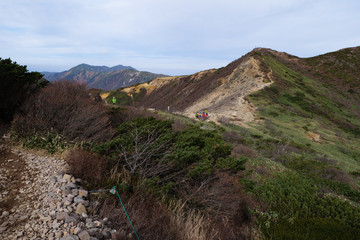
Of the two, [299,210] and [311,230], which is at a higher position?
[311,230]

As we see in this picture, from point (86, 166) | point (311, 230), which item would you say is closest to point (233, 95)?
point (311, 230)

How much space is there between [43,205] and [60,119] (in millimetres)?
4448

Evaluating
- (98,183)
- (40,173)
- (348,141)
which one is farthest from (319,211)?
(348,141)

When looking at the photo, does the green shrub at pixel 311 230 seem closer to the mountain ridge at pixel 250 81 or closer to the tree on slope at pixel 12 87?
the tree on slope at pixel 12 87

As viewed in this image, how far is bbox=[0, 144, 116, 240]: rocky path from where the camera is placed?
3051 millimetres

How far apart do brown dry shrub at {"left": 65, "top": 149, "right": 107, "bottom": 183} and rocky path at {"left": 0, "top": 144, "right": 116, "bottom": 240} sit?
0.69 ft

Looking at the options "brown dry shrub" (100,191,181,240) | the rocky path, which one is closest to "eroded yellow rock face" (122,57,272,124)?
"brown dry shrub" (100,191,181,240)

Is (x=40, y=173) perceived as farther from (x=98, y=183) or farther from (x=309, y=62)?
(x=309, y=62)

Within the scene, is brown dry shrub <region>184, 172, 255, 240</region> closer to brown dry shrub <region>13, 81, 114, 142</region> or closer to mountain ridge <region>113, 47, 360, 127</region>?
brown dry shrub <region>13, 81, 114, 142</region>

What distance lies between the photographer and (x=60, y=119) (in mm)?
7199

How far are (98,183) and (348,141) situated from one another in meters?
24.2

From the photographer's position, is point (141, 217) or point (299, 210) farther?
point (299, 210)

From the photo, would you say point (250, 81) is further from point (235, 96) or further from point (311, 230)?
point (311, 230)

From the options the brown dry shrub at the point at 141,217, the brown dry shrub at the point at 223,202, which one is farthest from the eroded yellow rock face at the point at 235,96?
the brown dry shrub at the point at 141,217
